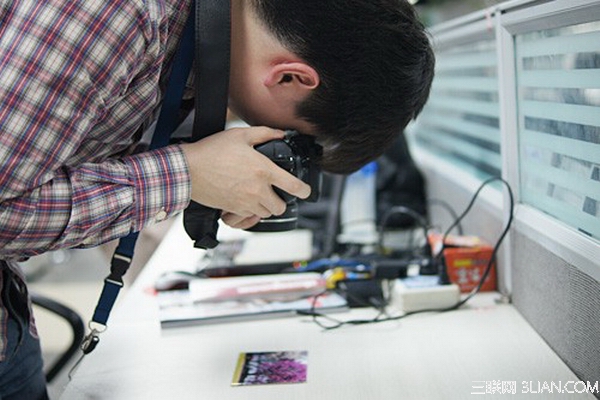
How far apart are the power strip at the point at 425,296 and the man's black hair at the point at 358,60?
31 cm

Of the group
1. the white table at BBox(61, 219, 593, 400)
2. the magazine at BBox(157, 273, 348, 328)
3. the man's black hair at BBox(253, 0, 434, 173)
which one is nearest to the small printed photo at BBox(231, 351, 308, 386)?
the white table at BBox(61, 219, 593, 400)

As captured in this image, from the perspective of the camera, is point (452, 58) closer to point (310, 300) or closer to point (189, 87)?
point (310, 300)

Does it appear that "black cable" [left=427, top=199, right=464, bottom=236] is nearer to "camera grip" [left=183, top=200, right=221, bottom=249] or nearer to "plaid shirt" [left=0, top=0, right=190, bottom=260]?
"camera grip" [left=183, top=200, right=221, bottom=249]

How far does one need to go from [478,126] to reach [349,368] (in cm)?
84

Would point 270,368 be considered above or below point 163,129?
below

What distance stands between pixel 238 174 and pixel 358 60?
210 millimetres

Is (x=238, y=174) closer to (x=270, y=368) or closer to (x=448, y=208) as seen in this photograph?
(x=270, y=368)

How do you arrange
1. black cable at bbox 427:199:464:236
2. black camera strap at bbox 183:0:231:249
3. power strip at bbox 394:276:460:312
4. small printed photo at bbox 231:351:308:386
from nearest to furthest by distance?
black camera strap at bbox 183:0:231:249, small printed photo at bbox 231:351:308:386, power strip at bbox 394:276:460:312, black cable at bbox 427:199:464:236

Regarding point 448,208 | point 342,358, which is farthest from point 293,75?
point 448,208

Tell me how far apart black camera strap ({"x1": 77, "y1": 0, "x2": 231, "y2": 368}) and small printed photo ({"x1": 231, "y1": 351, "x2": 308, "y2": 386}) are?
18 cm

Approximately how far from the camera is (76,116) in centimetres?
77

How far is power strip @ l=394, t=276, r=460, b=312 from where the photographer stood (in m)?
1.21

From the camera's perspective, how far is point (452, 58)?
1918mm

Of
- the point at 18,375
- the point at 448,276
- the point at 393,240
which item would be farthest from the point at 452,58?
the point at 18,375
